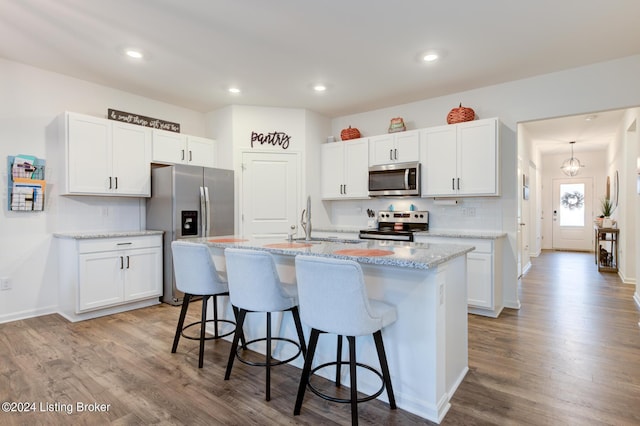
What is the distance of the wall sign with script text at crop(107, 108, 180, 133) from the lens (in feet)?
13.5

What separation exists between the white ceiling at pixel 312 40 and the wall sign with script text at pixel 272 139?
761mm

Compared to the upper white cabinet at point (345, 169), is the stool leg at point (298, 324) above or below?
below

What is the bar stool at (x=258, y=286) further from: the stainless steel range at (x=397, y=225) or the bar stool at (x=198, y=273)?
the stainless steel range at (x=397, y=225)

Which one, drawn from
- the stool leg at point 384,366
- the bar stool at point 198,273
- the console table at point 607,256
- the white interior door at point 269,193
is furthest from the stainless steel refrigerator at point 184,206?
the console table at point 607,256

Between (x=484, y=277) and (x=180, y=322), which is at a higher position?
(x=484, y=277)

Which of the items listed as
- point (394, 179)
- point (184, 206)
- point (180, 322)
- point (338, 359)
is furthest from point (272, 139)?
point (338, 359)

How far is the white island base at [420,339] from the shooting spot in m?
1.93

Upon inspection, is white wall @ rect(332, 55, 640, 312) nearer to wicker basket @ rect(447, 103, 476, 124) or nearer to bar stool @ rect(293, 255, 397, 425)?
wicker basket @ rect(447, 103, 476, 124)

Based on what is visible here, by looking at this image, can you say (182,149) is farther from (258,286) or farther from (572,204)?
(572,204)

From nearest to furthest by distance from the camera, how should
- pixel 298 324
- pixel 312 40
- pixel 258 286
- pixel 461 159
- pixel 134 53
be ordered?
pixel 258 286 < pixel 298 324 < pixel 312 40 < pixel 134 53 < pixel 461 159

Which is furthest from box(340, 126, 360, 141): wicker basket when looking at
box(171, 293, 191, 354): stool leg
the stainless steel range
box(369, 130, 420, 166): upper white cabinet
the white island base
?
box(171, 293, 191, 354): stool leg

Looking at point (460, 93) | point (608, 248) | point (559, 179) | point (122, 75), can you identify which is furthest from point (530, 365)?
point (559, 179)

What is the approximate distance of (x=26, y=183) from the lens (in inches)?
143

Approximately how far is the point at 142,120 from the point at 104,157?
2.35 ft
